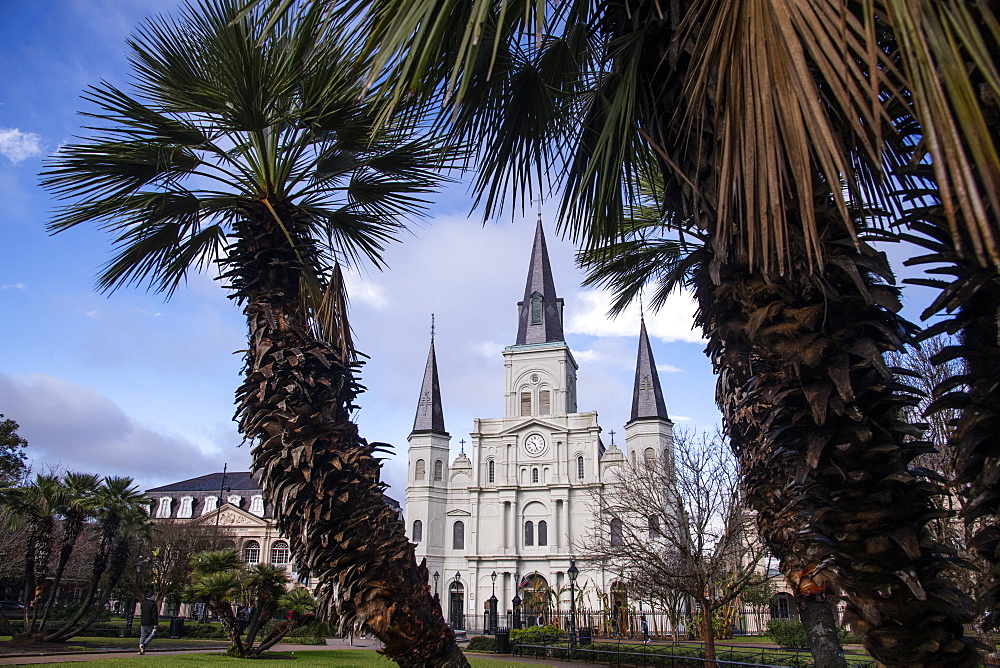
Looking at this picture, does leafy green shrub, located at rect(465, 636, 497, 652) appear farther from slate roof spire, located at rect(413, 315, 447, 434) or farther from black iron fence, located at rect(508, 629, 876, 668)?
slate roof spire, located at rect(413, 315, 447, 434)

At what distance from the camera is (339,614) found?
14.6 ft

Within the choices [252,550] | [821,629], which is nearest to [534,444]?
[252,550]

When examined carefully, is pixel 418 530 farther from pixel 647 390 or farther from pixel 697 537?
pixel 697 537

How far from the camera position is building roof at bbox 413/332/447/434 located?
53.7 meters

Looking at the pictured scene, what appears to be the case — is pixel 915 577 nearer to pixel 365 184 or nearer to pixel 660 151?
pixel 660 151

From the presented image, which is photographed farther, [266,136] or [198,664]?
[198,664]

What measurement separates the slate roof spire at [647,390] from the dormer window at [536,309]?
10.4 m

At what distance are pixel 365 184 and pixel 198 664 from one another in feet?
34.7

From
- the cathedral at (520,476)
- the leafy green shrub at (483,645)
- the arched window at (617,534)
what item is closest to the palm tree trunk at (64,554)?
the leafy green shrub at (483,645)

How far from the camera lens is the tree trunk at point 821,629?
239 inches

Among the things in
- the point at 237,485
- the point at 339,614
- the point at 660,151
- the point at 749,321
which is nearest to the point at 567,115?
the point at 660,151

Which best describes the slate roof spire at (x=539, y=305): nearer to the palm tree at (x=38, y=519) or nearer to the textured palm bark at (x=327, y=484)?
the palm tree at (x=38, y=519)

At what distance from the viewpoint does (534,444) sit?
2092 inches

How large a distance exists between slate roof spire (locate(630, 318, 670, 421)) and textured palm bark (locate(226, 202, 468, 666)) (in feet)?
148
